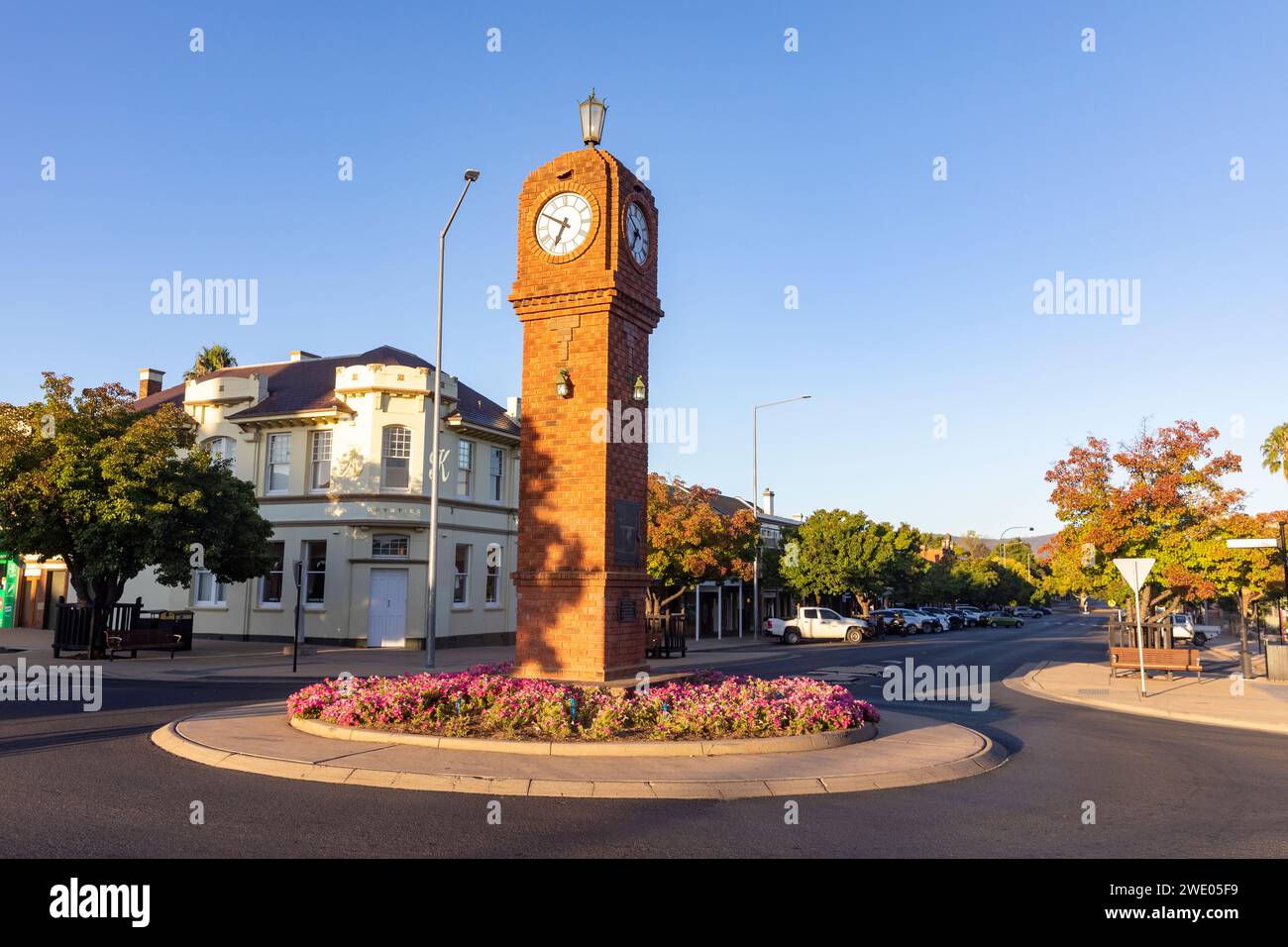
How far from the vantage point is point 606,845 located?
6664 mm

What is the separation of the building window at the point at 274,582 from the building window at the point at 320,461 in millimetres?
2620

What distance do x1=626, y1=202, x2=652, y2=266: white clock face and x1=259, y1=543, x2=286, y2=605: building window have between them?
23.9m

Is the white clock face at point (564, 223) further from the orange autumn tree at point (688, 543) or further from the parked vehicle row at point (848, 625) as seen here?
the parked vehicle row at point (848, 625)

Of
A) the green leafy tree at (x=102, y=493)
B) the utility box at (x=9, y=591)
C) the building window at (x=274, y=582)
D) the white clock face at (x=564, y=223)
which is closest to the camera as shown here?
the white clock face at (x=564, y=223)

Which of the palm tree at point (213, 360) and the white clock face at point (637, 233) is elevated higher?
the palm tree at point (213, 360)

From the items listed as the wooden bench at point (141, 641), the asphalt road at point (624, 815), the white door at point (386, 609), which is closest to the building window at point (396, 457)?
the white door at point (386, 609)

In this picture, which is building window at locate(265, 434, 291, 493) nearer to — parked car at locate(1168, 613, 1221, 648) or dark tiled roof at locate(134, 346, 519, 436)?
dark tiled roof at locate(134, 346, 519, 436)

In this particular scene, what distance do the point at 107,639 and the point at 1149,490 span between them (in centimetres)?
2759

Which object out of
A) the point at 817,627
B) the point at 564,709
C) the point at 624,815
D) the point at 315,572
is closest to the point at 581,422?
the point at 564,709

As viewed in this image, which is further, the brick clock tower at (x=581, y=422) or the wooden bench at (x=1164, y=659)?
the wooden bench at (x=1164, y=659)

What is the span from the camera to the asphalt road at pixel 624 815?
6.62 meters

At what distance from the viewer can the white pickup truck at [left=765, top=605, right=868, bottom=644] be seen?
42.6 m

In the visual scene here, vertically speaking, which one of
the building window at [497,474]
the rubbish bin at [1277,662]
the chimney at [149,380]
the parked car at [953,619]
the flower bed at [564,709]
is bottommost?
the parked car at [953,619]
